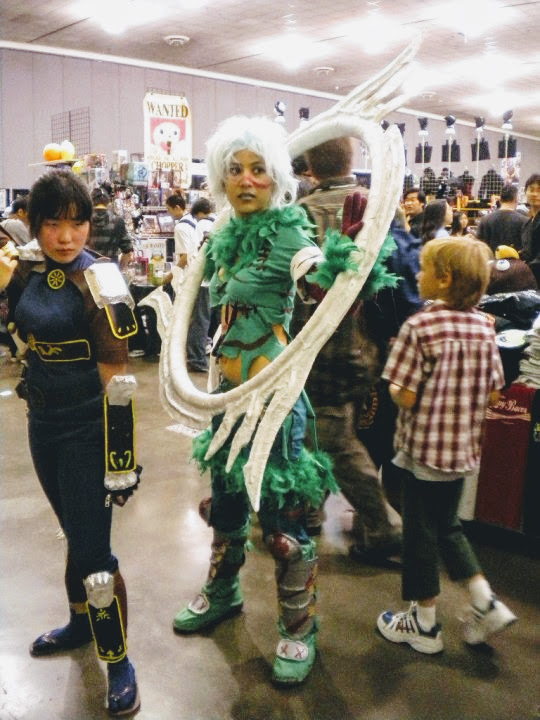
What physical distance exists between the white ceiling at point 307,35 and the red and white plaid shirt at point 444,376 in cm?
685

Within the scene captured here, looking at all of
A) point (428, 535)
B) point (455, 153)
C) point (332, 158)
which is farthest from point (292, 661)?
point (455, 153)

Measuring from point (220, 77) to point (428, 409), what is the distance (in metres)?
11.2

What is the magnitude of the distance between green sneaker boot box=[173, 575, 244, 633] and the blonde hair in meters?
1.07

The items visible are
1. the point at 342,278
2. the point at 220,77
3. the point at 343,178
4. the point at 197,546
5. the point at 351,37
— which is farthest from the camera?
the point at 220,77

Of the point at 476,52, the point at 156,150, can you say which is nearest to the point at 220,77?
the point at 476,52

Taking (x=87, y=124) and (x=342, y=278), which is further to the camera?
(x=87, y=124)

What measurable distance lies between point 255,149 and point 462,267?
24.8 inches

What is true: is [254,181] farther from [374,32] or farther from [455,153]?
[455,153]

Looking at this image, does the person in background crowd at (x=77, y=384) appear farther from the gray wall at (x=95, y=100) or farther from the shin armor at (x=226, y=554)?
the gray wall at (x=95, y=100)

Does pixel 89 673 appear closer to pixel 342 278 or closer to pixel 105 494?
pixel 105 494

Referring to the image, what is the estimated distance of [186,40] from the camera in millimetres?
9211

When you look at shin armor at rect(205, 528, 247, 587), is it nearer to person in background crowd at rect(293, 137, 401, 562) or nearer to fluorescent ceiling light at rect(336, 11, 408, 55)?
person in background crowd at rect(293, 137, 401, 562)

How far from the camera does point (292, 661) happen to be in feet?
5.90

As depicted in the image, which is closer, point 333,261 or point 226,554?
point 333,261
